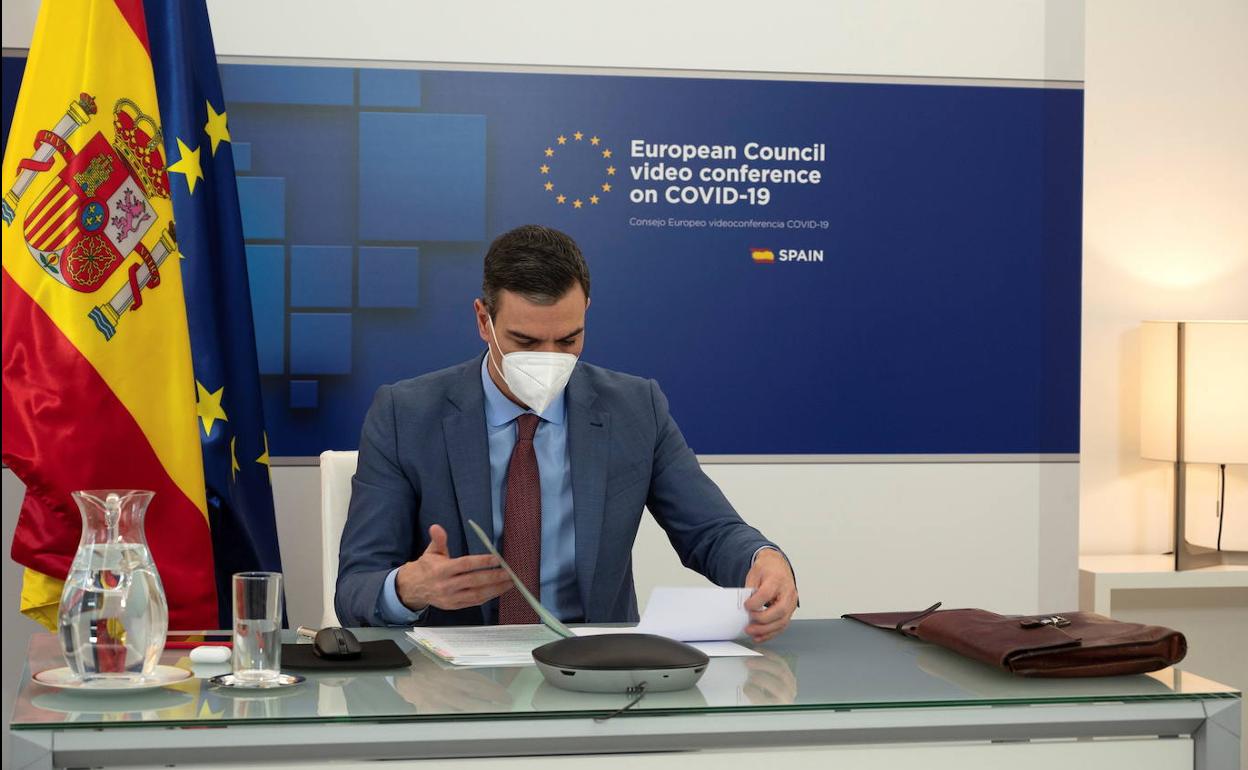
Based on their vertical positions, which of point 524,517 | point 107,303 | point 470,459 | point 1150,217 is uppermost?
point 1150,217

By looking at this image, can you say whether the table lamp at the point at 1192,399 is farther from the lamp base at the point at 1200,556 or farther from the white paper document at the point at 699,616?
the white paper document at the point at 699,616

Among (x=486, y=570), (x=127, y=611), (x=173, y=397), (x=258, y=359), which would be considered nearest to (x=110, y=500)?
(x=127, y=611)

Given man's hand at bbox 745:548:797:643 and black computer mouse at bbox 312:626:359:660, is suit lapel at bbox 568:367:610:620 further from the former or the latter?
black computer mouse at bbox 312:626:359:660

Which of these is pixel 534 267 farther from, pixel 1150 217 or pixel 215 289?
pixel 1150 217

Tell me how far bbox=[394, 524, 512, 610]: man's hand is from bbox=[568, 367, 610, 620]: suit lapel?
0.35 metres

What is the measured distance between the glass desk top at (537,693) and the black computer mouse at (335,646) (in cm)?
6

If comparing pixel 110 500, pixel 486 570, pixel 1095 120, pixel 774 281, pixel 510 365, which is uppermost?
pixel 1095 120

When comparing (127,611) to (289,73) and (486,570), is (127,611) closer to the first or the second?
(486,570)

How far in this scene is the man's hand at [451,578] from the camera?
2002 mm

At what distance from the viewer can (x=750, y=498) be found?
12.6 ft

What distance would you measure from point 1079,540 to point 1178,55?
1.61 meters

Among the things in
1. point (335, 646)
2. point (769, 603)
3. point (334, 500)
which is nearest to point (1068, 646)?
point (769, 603)

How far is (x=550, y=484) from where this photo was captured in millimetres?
2480

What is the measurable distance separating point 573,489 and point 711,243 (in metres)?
1.54
